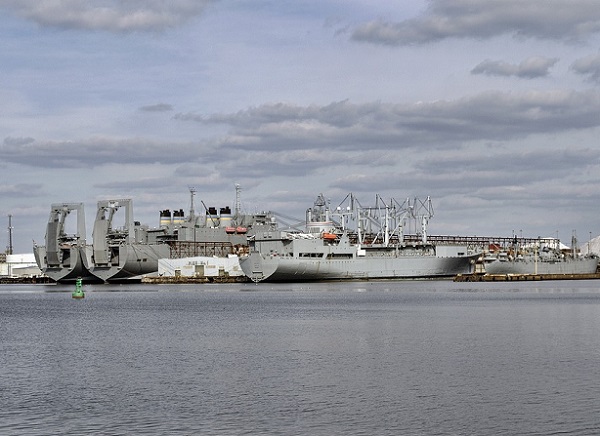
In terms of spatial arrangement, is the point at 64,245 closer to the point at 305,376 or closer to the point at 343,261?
the point at 343,261

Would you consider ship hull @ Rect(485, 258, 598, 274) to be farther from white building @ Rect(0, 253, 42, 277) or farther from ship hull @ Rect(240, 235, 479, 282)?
white building @ Rect(0, 253, 42, 277)

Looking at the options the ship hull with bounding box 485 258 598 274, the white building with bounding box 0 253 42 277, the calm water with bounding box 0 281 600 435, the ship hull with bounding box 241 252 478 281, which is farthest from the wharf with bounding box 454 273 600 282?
the white building with bounding box 0 253 42 277

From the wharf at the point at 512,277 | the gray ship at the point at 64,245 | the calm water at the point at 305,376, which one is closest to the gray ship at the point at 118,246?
the gray ship at the point at 64,245

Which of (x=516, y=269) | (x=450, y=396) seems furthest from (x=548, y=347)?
(x=516, y=269)

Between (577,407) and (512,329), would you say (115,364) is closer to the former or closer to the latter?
(577,407)

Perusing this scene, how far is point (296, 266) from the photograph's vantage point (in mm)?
113312

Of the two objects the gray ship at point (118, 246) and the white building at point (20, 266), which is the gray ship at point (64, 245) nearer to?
the gray ship at point (118, 246)

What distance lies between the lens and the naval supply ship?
14025 cm

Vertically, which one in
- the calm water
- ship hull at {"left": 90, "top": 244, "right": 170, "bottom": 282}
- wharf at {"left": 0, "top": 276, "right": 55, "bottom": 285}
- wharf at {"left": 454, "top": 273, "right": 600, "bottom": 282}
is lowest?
the calm water

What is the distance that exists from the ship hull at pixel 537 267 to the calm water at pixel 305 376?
288 ft

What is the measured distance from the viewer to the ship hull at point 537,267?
5517 inches

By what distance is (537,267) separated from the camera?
468ft

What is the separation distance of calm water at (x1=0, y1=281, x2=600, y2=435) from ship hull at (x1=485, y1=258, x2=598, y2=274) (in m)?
87.7

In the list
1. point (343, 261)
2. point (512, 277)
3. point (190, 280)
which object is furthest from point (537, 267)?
point (190, 280)
